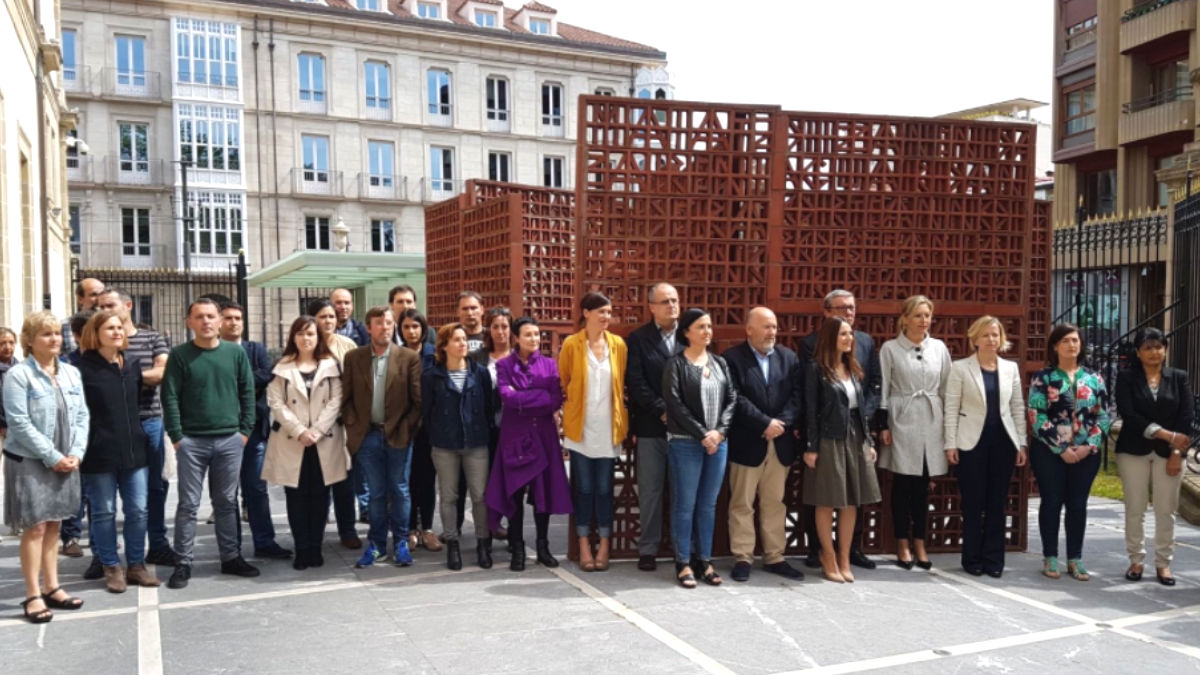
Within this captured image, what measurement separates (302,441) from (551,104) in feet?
118

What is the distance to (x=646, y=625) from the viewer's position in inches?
209

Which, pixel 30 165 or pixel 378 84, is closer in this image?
pixel 30 165

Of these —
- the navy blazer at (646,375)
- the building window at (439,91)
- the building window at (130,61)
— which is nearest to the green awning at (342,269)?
the navy blazer at (646,375)

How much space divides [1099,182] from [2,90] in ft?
87.1

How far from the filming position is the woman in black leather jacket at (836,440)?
6227 mm

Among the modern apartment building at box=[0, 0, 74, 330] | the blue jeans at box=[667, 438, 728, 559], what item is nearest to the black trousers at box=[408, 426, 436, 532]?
the blue jeans at box=[667, 438, 728, 559]

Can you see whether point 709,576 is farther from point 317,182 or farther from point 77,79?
point 77,79

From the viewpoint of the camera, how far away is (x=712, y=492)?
20.5 feet

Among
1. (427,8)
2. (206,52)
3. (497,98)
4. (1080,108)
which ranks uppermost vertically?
(427,8)

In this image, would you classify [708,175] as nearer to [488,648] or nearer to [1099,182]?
[488,648]

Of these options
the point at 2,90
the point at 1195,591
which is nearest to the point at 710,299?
the point at 1195,591

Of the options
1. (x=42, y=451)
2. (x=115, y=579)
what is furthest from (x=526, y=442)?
(x=42, y=451)

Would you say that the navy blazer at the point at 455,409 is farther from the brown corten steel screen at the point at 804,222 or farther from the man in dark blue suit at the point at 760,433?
the man in dark blue suit at the point at 760,433

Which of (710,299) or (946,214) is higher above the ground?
(946,214)
